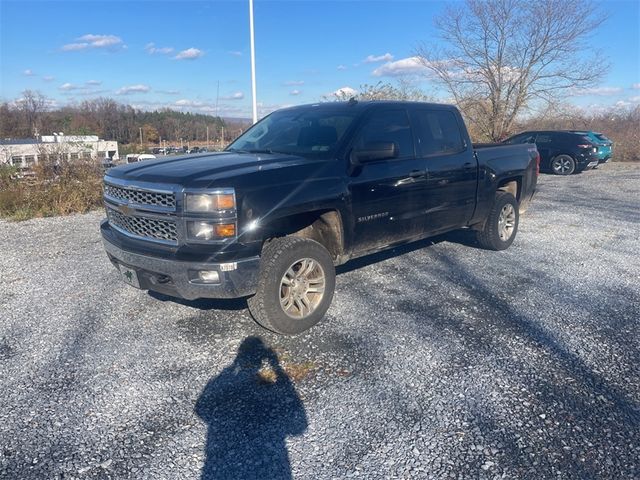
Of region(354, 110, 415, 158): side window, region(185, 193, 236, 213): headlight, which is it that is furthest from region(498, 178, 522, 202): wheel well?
region(185, 193, 236, 213): headlight

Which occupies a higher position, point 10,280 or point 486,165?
point 486,165

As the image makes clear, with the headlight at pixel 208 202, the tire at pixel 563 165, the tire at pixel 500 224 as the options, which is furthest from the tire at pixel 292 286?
the tire at pixel 563 165

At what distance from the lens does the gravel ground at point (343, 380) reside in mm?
2525

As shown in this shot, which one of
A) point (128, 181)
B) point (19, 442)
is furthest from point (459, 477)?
point (128, 181)

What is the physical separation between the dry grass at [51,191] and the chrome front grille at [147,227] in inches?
255

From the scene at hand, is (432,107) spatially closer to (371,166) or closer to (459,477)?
(371,166)

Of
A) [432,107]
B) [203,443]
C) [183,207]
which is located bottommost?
[203,443]

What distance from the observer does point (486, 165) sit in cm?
600

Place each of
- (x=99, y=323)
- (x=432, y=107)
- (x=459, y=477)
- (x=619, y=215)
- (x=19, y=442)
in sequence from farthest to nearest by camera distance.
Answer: (x=619, y=215), (x=432, y=107), (x=99, y=323), (x=19, y=442), (x=459, y=477)

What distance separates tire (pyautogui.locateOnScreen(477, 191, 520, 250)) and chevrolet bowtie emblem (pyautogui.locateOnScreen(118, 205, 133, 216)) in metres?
4.52

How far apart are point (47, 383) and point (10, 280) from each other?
9.48 ft

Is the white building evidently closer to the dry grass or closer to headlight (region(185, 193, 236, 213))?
the dry grass

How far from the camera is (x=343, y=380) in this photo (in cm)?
330

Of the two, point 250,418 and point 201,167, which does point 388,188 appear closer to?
point 201,167
